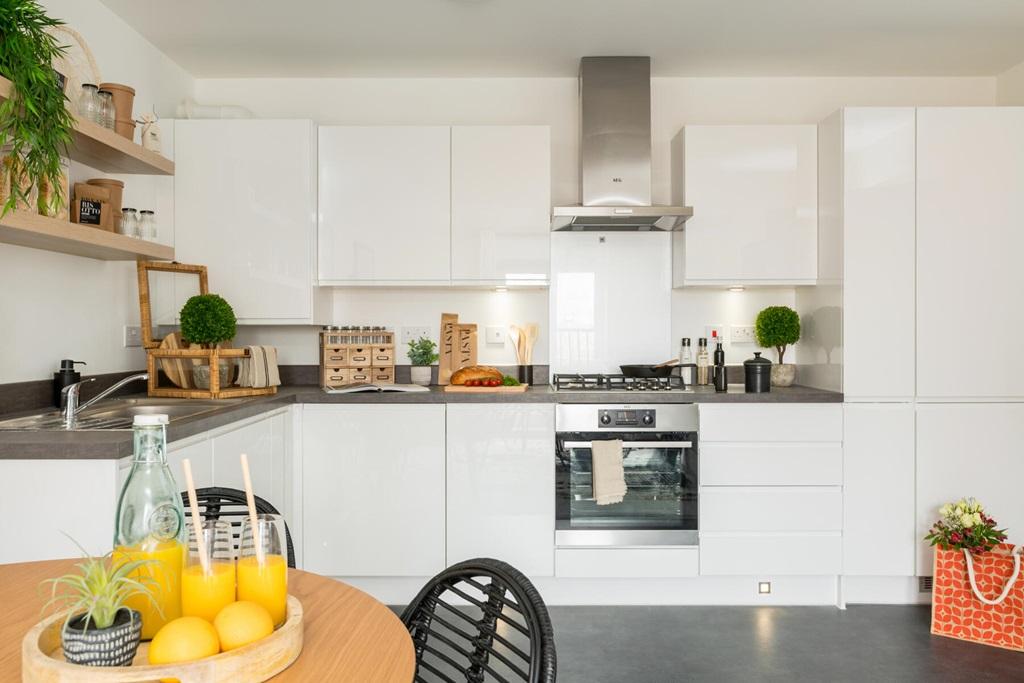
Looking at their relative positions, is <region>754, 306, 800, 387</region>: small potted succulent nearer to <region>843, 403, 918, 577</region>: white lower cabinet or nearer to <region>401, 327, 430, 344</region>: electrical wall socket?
<region>843, 403, 918, 577</region>: white lower cabinet

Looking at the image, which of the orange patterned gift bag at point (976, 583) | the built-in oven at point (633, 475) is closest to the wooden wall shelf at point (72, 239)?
the built-in oven at point (633, 475)

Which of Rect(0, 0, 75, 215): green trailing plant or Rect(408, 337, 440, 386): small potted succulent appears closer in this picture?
Rect(0, 0, 75, 215): green trailing plant

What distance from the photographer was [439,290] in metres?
3.84

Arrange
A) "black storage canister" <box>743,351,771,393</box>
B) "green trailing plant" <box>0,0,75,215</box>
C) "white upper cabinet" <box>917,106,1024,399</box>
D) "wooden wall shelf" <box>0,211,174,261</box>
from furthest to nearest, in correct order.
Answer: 1. "black storage canister" <box>743,351,771,393</box>
2. "white upper cabinet" <box>917,106,1024,399</box>
3. "wooden wall shelf" <box>0,211,174,261</box>
4. "green trailing plant" <box>0,0,75,215</box>

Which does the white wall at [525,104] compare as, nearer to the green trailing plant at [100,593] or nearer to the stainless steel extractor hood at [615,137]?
the stainless steel extractor hood at [615,137]

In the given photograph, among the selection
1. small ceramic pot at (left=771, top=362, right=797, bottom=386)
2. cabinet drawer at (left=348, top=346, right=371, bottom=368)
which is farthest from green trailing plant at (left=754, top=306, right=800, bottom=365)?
cabinet drawer at (left=348, top=346, right=371, bottom=368)

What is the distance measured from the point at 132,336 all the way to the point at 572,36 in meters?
2.42

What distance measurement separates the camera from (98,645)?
0.77 meters

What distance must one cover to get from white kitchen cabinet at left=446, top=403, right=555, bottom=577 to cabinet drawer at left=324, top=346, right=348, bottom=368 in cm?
69

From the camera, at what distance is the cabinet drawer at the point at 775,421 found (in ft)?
10.4

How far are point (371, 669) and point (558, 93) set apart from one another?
3.49m

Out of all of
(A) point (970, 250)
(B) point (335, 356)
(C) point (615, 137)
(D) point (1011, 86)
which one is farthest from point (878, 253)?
(B) point (335, 356)

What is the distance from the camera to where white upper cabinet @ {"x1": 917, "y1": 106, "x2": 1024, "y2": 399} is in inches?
123

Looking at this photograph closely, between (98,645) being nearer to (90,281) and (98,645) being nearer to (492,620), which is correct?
(492,620)
